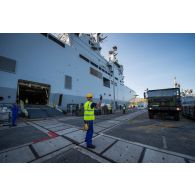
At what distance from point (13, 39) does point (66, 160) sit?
1478 cm

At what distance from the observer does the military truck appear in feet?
26.3

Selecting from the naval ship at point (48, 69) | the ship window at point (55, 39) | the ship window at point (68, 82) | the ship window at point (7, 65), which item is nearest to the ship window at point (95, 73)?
the naval ship at point (48, 69)

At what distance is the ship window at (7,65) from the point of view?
32.7 feet

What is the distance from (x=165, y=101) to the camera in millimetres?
8312

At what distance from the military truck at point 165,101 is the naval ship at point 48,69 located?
12.8 metres

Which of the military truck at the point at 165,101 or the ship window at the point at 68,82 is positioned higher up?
the ship window at the point at 68,82

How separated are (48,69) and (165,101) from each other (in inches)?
601

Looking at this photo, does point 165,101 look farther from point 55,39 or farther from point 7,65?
point 55,39

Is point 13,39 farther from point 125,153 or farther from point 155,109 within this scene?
point 155,109

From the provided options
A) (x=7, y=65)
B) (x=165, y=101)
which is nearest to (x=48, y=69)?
(x=7, y=65)

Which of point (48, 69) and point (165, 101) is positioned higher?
point (48, 69)

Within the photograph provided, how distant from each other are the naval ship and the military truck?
12.8m

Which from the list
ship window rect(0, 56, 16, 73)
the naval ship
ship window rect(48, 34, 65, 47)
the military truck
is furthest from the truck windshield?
ship window rect(48, 34, 65, 47)

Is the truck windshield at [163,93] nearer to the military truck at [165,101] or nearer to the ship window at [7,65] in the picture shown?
the military truck at [165,101]
